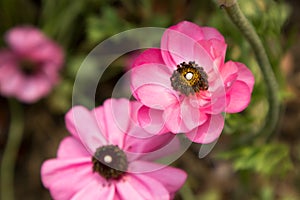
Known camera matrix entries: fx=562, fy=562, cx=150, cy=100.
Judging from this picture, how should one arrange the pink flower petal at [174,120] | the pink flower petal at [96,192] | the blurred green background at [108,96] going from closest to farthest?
the pink flower petal at [174,120] → the pink flower petal at [96,192] → the blurred green background at [108,96]

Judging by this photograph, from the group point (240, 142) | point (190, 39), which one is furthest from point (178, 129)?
point (240, 142)

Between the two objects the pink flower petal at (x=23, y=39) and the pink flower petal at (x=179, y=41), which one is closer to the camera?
the pink flower petal at (x=179, y=41)

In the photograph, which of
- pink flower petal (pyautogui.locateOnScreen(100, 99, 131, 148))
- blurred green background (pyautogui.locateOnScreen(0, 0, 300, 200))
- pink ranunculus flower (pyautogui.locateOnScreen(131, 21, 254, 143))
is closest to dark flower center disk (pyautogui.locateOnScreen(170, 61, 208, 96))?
pink ranunculus flower (pyautogui.locateOnScreen(131, 21, 254, 143))

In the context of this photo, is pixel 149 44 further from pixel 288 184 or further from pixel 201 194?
pixel 288 184

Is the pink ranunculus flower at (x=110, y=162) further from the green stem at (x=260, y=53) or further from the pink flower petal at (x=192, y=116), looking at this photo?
the green stem at (x=260, y=53)

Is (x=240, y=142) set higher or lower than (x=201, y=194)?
lower

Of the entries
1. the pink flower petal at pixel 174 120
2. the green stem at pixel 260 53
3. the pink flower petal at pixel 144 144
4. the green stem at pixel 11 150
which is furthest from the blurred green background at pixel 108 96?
the pink flower petal at pixel 174 120

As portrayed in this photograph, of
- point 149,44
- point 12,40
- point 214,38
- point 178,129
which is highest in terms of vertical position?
point 12,40

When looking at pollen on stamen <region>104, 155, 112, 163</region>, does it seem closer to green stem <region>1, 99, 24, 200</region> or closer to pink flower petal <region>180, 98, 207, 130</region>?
pink flower petal <region>180, 98, 207, 130</region>
